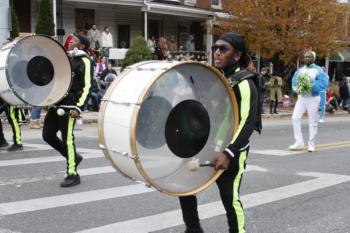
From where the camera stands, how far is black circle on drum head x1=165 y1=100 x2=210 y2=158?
406 centimetres

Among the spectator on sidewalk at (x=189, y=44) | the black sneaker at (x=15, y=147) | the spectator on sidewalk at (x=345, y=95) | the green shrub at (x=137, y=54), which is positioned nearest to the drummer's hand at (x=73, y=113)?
the black sneaker at (x=15, y=147)

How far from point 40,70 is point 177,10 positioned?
20.5 meters

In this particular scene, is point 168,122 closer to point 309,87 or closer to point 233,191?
point 233,191

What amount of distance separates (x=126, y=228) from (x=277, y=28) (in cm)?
2048

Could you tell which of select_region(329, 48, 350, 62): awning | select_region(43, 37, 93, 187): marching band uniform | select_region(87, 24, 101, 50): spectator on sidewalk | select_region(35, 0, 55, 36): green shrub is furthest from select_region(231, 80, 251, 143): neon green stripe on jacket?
select_region(329, 48, 350, 62): awning

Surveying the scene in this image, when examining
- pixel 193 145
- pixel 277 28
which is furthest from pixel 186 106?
pixel 277 28

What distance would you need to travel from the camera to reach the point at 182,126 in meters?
4.10

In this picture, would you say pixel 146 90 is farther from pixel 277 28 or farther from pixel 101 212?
pixel 277 28

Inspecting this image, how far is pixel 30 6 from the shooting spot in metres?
23.4

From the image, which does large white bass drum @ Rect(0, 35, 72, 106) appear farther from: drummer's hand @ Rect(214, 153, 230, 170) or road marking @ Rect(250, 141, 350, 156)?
road marking @ Rect(250, 141, 350, 156)

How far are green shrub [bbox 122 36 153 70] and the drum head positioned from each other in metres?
18.1

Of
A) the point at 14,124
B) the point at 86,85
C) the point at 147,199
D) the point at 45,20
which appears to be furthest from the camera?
the point at 45,20

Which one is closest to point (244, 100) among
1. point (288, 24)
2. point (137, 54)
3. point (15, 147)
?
point (15, 147)

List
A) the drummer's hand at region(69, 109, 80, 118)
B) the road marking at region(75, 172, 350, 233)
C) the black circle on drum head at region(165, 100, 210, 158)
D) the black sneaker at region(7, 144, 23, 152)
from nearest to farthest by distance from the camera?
the black circle on drum head at region(165, 100, 210, 158) → the road marking at region(75, 172, 350, 233) → the drummer's hand at region(69, 109, 80, 118) → the black sneaker at region(7, 144, 23, 152)
